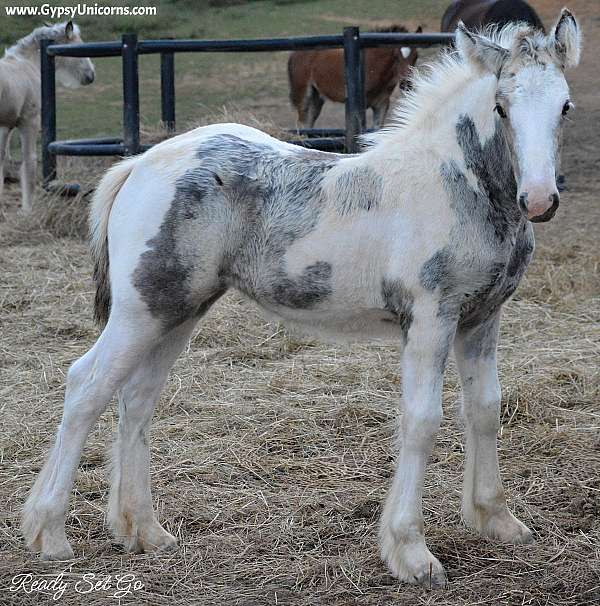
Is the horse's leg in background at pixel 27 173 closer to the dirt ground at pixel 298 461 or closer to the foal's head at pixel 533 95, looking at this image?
the dirt ground at pixel 298 461

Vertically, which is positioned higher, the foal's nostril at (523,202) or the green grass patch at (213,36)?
the foal's nostril at (523,202)

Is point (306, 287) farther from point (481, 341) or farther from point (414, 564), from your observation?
point (414, 564)

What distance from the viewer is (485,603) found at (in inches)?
113

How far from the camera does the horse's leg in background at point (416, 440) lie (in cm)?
298

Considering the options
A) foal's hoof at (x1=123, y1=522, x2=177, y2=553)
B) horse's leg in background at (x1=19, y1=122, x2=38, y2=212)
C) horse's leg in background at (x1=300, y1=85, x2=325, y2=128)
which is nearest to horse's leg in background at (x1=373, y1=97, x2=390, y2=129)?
horse's leg in background at (x1=300, y1=85, x2=325, y2=128)

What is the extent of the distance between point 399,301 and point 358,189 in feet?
1.30

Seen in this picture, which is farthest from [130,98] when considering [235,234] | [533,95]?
[533,95]

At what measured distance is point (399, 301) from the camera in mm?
3025

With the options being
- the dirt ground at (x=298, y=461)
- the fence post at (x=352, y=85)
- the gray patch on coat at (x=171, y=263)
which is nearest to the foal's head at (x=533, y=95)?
the gray patch on coat at (x=171, y=263)

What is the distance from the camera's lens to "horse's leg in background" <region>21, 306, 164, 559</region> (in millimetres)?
3188

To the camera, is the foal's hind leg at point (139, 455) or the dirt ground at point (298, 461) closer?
the dirt ground at point (298, 461)

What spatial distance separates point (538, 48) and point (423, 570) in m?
1.61

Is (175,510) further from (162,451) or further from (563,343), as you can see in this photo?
(563,343)

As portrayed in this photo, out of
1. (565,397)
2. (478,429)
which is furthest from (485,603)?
(565,397)
